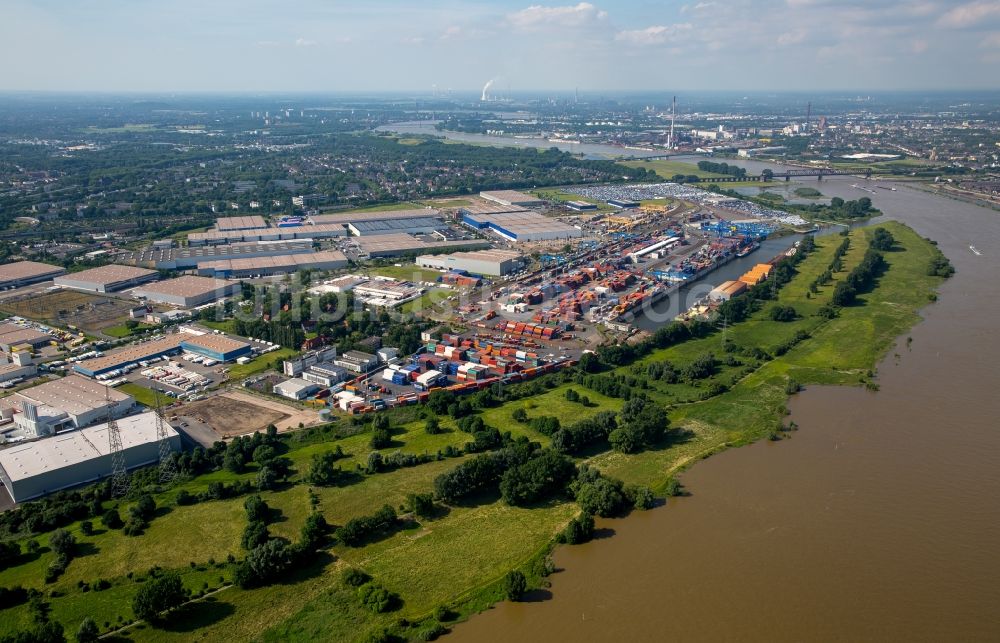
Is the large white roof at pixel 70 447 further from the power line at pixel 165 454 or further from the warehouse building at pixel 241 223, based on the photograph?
the warehouse building at pixel 241 223

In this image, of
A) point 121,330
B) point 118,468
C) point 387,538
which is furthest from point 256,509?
point 121,330

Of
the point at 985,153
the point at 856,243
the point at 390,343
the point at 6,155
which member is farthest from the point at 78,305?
the point at 985,153

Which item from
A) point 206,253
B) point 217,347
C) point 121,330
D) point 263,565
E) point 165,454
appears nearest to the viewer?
point 263,565

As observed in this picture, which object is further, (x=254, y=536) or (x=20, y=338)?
(x=20, y=338)

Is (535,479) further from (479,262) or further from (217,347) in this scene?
(479,262)

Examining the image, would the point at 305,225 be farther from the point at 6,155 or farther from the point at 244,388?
the point at 6,155

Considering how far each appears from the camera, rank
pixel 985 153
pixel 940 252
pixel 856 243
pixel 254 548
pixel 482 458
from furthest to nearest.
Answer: pixel 985 153
pixel 856 243
pixel 940 252
pixel 482 458
pixel 254 548

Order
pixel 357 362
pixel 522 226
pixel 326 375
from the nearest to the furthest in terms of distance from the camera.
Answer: pixel 326 375 → pixel 357 362 → pixel 522 226
